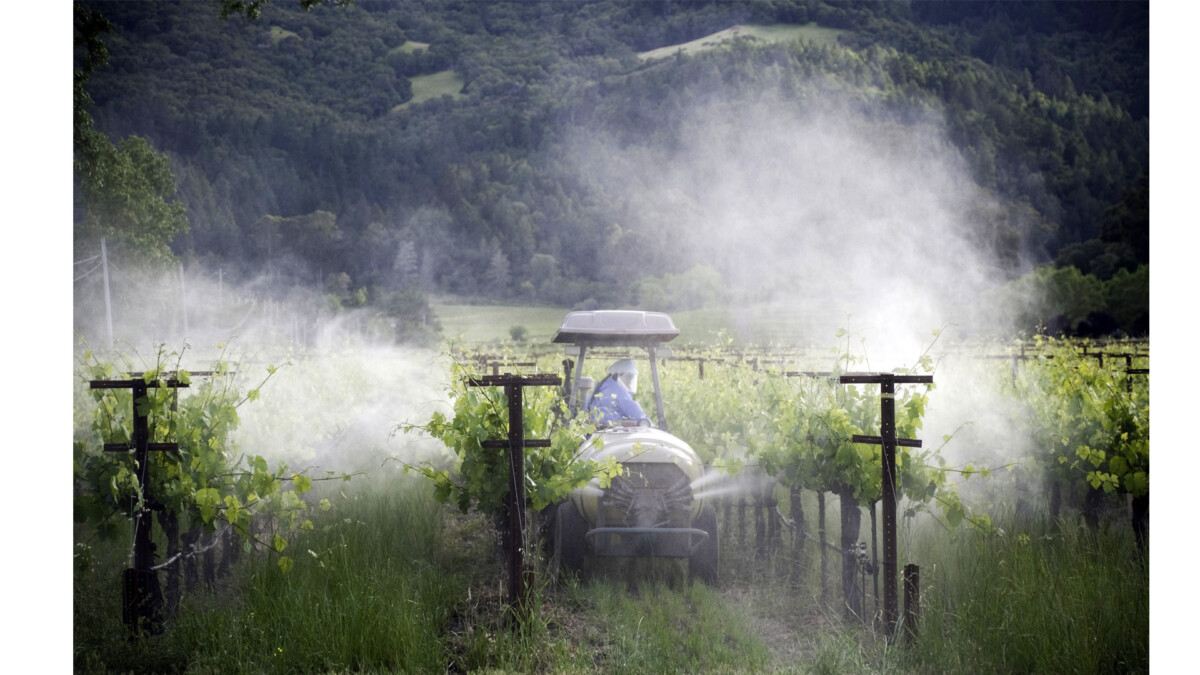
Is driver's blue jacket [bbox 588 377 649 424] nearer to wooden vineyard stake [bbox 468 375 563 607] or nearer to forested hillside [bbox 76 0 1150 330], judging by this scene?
wooden vineyard stake [bbox 468 375 563 607]

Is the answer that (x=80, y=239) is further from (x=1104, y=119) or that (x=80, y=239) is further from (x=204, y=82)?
(x=1104, y=119)

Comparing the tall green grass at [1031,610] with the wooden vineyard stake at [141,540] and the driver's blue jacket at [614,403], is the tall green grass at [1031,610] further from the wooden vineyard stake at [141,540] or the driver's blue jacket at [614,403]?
the wooden vineyard stake at [141,540]

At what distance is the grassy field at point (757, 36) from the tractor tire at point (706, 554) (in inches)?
123

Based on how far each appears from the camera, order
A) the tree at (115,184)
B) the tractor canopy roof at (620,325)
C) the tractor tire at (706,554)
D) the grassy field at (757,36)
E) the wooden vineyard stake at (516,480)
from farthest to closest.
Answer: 1. the grassy field at (757,36)
2. the tree at (115,184)
3. the tractor canopy roof at (620,325)
4. the tractor tire at (706,554)
5. the wooden vineyard stake at (516,480)

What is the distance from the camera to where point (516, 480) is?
3412mm

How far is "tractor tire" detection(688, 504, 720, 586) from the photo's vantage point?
401cm

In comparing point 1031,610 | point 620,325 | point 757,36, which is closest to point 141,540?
point 620,325

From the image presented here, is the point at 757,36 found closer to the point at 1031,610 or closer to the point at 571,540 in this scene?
the point at 571,540

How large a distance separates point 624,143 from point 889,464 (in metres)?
3.10

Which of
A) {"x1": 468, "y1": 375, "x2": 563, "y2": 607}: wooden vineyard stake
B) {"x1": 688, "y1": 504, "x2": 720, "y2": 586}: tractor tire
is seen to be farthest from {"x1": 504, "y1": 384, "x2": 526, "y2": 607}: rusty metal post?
{"x1": 688, "y1": 504, "x2": 720, "y2": 586}: tractor tire

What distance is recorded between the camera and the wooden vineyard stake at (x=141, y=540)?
3383 mm

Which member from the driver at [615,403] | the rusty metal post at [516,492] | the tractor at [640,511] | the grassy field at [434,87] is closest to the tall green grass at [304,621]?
the rusty metal post at [516,492]

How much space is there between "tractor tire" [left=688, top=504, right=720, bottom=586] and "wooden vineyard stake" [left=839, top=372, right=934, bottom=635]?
0.91m
